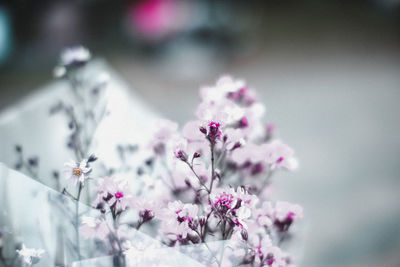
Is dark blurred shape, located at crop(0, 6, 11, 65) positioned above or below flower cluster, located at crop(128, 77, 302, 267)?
above

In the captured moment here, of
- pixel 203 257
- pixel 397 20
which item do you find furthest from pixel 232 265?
pixel 397 20

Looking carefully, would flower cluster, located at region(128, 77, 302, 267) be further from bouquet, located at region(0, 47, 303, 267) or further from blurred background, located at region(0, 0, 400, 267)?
Result: blurred background, located at region(0, 0, 400, 267)

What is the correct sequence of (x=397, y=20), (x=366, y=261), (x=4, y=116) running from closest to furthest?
1. (x=4, y=116)
2. (x=366, y=261)
3. (x=397, y=20)

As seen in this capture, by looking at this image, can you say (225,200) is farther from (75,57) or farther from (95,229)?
(75,57)

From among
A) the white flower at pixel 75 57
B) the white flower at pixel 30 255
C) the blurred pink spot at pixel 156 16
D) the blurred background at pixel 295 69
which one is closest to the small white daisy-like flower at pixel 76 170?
the white flower at pixel 30 255

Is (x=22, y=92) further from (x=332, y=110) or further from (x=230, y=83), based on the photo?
(x=230, y=83)

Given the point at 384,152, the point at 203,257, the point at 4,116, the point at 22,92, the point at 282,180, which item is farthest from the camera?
the point at 22,92

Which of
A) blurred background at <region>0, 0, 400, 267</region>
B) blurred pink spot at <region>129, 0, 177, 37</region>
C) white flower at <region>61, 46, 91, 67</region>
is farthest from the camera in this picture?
blurred pink spot at <region>129, 0, 177, 37</region>

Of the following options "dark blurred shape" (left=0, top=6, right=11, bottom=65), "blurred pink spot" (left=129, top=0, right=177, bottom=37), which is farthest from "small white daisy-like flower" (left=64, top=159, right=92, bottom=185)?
"blurred pink spot" (left=129, top=0, right=177, bottom=37)

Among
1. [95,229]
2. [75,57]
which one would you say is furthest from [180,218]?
[75,57]
